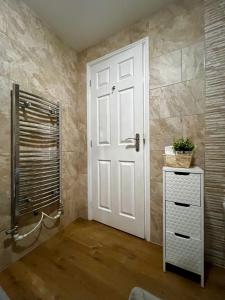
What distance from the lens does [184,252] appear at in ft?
3.68

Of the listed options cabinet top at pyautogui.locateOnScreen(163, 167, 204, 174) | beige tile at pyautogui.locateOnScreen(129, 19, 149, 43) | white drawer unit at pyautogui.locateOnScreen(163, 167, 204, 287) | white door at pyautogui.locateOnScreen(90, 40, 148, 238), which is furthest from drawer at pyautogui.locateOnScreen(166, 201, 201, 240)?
beige tile at pyautogui.locateOnScreen(129, 19, 149, 43)

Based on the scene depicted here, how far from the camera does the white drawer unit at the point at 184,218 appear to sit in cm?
107

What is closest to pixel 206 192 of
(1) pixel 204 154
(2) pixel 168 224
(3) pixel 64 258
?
(1) pixel 204 154

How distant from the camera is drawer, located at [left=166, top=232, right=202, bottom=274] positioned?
1081 millimetres

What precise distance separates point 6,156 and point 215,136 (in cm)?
171

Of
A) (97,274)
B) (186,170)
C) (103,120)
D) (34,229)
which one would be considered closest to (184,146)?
(186,170)

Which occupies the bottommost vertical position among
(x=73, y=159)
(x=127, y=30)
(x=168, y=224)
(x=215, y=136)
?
(x=168, y=224)

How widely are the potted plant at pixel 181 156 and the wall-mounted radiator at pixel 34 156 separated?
1188 mm

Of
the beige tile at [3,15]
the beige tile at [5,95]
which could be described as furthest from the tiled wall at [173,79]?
the beige tile at [5,95]

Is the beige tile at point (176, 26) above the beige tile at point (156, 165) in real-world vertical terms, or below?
above

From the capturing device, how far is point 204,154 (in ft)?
4.27

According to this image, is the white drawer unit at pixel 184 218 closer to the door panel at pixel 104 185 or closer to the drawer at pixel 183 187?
the drawer at pixel 183 187

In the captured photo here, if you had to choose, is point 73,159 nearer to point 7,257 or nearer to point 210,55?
point 7,257

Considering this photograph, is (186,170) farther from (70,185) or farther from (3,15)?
(3,15)
